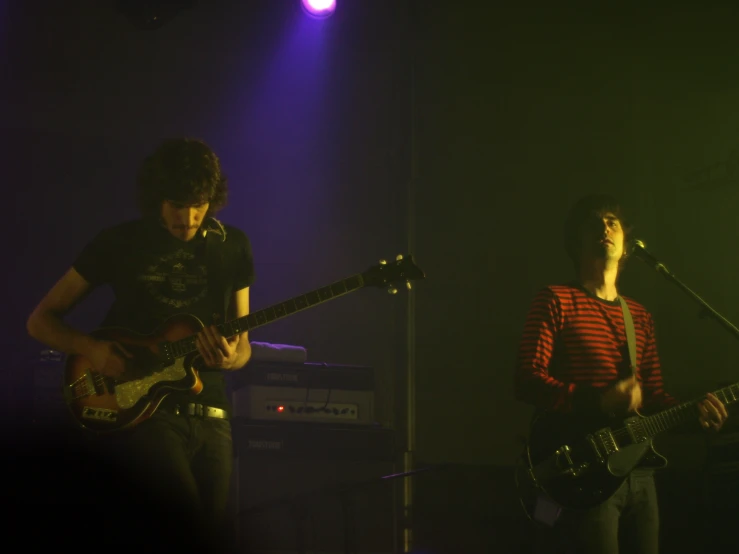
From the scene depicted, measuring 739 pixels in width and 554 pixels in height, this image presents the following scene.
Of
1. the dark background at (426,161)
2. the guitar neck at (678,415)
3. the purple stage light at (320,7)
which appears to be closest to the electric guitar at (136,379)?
the guitar neck at (678,415)

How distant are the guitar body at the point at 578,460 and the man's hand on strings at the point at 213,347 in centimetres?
111

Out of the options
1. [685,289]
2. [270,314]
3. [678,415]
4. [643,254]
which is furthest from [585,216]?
[270,314]

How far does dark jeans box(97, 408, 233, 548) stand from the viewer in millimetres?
2420

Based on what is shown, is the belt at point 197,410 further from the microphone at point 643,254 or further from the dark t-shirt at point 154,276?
the microphone at point 643,254

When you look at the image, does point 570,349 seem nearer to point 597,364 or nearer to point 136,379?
point 597,364

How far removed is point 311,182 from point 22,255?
164 cm

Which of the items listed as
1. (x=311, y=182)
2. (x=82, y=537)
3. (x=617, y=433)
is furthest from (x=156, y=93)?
(x=617, y=433)

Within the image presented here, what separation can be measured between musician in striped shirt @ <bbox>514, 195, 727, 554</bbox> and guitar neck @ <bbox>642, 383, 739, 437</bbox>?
0.05m

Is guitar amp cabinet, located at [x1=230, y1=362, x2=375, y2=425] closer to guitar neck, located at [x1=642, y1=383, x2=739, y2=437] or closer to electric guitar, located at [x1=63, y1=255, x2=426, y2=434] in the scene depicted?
electric guitar, located at [x1=63, y1=255, x2=426, y2=434]

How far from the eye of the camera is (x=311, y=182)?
16.3 feet

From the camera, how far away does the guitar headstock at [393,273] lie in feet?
10.4

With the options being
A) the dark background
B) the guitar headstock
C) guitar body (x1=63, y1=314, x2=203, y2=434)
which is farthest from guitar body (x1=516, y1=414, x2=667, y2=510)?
the dark background

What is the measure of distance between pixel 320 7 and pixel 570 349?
2688mm

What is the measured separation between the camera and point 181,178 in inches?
109
